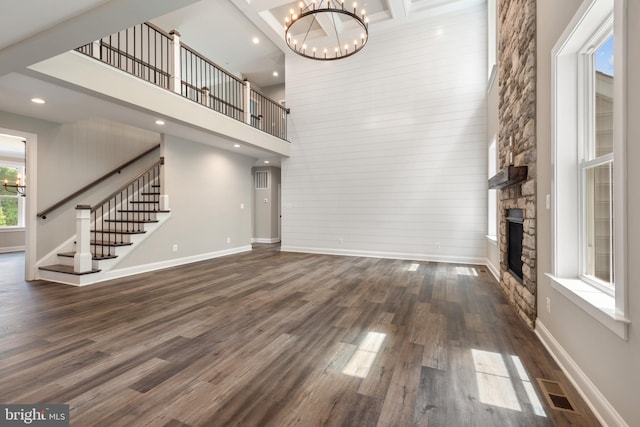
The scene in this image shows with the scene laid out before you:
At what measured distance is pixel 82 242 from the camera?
14.4ft

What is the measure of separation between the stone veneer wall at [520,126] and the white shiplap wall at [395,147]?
195 cm

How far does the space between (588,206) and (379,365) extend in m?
1.95

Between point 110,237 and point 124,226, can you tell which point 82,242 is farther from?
point 124,226

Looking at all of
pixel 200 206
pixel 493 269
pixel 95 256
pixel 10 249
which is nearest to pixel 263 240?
pixel 200 206

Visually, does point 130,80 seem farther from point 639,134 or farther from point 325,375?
point 639,134

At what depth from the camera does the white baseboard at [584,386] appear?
145cm

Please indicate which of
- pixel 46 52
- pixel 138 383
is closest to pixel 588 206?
pixel 138 383

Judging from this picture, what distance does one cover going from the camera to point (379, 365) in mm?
2066

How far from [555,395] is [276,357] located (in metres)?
1.82

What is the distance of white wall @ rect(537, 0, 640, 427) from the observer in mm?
1310

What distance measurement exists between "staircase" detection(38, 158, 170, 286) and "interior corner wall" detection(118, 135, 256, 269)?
0.19 meters

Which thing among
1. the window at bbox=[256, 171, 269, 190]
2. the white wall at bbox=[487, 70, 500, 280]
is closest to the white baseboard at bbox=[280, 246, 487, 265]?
the white wall at bbox=[487, 70, 500, 280]

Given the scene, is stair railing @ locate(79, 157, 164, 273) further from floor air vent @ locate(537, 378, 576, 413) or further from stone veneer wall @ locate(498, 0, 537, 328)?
stone veneer wall @ locate(498, 0, 537, 328)

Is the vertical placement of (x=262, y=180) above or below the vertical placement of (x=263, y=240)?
above
